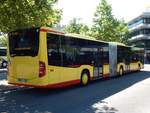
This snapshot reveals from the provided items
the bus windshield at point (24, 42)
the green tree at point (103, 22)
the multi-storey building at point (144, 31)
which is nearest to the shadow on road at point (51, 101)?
the bus windshield at point (24, 42)

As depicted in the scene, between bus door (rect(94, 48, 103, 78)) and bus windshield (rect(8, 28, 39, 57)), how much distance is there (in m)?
6.27

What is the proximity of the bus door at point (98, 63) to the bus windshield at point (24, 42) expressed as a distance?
20.6 feet

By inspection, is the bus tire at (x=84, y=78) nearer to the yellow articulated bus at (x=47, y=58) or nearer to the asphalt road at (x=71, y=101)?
the yellow articulated bus at (x=47, y=58)

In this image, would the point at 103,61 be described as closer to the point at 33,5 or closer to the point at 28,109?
the point at 33,5

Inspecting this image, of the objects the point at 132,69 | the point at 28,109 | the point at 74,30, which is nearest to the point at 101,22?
the point at 74,30

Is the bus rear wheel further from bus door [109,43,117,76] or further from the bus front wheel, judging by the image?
bus door [109,43,117,76]

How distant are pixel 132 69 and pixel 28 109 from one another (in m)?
19.5

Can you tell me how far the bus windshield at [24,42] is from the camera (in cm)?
1405

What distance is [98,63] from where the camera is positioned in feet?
66.2

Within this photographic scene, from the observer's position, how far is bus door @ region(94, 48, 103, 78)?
1969 centimetres

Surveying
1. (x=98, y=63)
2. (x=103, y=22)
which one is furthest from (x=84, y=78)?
(x=103, y=22)

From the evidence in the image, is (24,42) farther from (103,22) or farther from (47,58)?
(103,22)

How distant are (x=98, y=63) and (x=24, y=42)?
6.93 meters

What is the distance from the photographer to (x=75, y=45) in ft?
55.9
